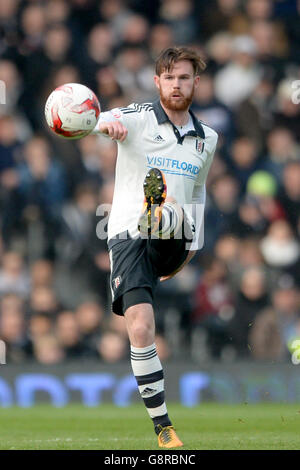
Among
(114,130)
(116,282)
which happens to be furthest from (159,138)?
(116,282)

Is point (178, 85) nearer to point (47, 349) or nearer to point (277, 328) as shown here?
point (277, 328)

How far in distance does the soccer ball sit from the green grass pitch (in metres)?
2.05

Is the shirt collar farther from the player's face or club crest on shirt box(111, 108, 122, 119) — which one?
club crest on shirt box(111, 108, 122, 119)

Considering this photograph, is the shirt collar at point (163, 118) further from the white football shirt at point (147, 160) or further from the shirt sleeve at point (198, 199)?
the shirt sleeve at point (198, 199)

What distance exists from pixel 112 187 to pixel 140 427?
13.6ft

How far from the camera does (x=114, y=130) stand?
21.9 ft

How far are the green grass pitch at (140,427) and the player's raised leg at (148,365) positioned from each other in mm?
169

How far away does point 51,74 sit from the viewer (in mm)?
13094

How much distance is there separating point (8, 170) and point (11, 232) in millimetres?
739

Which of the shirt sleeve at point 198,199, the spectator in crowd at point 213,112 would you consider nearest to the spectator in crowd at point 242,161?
the spectator in crowd at point 213,112

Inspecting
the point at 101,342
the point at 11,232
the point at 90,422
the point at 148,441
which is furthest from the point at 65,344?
the point at 148,441

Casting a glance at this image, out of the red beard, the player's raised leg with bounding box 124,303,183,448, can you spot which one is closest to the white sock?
the player's raised leg with bounding box 124,303,183,448

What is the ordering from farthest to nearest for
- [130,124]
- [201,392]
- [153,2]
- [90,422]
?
[153,2] < [201,392] < [90,422] < [130,124]

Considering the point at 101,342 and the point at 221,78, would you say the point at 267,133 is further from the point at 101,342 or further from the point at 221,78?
the point at 101,342
